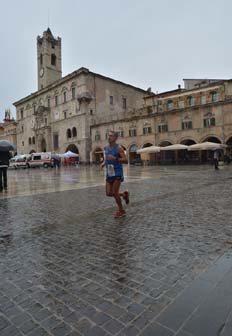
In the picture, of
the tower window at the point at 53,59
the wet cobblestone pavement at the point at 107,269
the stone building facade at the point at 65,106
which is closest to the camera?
the wet cobblestone pavement at the point at 107,269

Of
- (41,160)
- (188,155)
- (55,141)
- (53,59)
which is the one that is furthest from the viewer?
(53,59)

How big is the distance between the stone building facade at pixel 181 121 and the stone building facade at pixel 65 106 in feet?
14.4

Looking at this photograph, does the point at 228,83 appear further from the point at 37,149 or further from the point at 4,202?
the point at 37,149

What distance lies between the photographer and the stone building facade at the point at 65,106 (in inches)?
1815

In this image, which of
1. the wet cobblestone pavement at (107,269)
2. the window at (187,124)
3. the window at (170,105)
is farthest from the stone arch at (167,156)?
the wet cobblestone pavement at (107,269)

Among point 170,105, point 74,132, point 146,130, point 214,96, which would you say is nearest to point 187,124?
point 214,96

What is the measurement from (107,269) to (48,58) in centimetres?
6519

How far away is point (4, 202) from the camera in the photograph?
7734 millimetres

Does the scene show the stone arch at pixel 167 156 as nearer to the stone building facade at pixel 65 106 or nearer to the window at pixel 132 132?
the window at pixel 132 132

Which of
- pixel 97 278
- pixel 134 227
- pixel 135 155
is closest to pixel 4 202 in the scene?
pixel 134 227

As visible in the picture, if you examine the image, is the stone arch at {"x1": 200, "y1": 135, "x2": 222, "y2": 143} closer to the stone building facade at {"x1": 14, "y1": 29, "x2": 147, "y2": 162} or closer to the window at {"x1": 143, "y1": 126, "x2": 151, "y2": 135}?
the window at {"x1": 143, "y1": 126, "x2": 151, "y2": 135}

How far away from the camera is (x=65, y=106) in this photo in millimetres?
50031

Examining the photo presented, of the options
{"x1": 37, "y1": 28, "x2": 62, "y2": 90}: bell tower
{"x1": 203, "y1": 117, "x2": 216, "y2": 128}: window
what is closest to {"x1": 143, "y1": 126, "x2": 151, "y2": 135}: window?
{"x1": 203, "y1": 117, "x2": 216, "y2": 128}: window

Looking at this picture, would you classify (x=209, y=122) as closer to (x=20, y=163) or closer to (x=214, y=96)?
(x=214, y=96)
